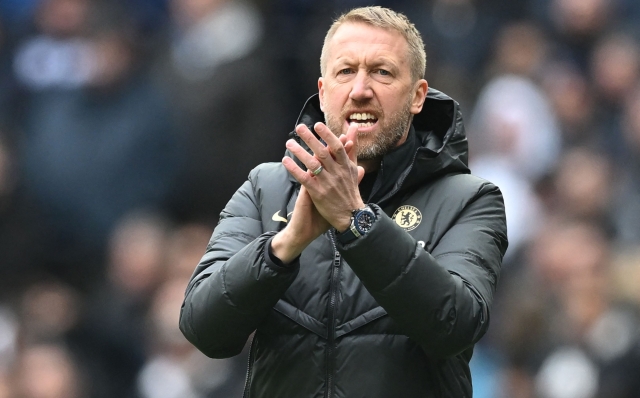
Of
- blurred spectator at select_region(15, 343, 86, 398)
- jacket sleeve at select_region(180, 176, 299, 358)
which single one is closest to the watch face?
jacket sleeve at select_region(180, 176, 299, 358)

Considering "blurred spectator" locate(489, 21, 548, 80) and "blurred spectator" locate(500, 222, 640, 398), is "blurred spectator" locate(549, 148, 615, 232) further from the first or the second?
"blurred spectator" locate(489, 21, 548, 80)

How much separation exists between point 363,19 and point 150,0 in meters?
5.31

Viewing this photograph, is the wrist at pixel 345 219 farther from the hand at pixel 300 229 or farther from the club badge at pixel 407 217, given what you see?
the club badge at pixel 407 217

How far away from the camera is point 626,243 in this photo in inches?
273

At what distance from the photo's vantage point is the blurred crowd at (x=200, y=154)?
6789 millimetres

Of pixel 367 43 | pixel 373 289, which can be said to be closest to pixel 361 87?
pixel 367 43

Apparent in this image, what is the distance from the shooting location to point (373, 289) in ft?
10.1

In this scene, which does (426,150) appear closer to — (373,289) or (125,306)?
(373,289)

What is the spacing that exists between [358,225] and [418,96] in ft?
2.63

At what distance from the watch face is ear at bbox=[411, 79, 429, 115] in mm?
705

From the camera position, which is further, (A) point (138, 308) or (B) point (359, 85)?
(A) point (138, 308)

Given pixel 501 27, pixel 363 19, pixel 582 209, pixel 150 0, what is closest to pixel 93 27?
pixel 150 0

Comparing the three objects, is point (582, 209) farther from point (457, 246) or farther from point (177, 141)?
point (457, 246)

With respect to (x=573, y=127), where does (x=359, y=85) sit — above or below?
above
